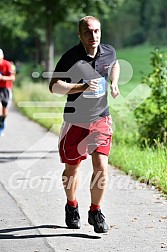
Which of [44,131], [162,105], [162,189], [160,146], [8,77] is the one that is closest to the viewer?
[162,189]

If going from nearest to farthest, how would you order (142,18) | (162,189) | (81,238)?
1. (81,238)
2. (162,189)
3. (142,18)

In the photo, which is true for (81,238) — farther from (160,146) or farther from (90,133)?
(160,146)

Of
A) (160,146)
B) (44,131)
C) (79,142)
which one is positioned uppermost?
(79,142)

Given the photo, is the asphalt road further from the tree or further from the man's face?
the tree

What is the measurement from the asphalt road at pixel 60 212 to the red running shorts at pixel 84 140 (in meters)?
0.67

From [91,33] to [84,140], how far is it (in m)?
0.92

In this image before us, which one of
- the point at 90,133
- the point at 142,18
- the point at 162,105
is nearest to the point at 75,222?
the point at 90,133

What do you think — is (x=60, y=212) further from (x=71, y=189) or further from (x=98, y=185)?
(x=98, y=185)

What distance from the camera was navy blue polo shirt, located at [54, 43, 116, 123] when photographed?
691 centimetres

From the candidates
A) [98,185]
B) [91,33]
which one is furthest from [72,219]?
[91,33]

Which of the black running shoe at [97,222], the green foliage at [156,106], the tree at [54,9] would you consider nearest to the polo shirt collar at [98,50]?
the black running shoe at [97,222]

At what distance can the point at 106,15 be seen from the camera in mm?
36062

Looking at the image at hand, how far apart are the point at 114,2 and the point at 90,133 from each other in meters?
27.4

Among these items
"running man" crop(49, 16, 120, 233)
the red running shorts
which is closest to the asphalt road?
"running man" crop(49, 16, 120, 233)
